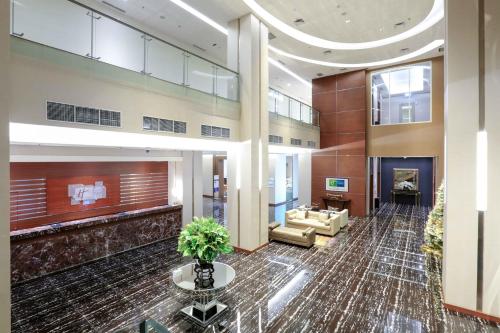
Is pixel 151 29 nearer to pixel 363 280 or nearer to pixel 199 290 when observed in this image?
pixel 199 290

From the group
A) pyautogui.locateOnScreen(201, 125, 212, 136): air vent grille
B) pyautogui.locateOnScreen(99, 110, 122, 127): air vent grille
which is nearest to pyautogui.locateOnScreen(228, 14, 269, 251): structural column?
pyautogui.locateOnScreen(201, 125, 212, 136): air vent grille

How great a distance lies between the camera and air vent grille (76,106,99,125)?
4.12 metres

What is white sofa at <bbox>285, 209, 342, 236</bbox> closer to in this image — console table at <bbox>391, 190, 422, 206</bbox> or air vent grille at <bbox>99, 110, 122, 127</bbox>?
air vent grille at <bbox>99, 110, 122, 127</bbox>

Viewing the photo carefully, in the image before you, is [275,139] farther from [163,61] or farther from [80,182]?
[80,182]

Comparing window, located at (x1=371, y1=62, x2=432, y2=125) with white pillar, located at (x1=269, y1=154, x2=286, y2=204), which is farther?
white pillar, located at (x1=269, y1=154, x2=286, y2=204)

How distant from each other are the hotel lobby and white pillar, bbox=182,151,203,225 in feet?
0.25

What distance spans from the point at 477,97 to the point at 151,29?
870 centimetres

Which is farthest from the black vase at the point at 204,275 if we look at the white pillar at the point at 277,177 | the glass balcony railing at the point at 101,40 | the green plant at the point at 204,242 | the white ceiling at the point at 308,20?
the white pillar at the point at 277,177

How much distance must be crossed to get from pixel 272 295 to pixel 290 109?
7.64 m

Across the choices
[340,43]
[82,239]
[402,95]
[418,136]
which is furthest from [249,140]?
[402,95]

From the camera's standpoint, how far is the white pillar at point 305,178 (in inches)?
543

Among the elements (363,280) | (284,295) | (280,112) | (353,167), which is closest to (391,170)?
(353,167)

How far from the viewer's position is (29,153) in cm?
593

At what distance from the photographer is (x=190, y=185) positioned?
9.51 m
